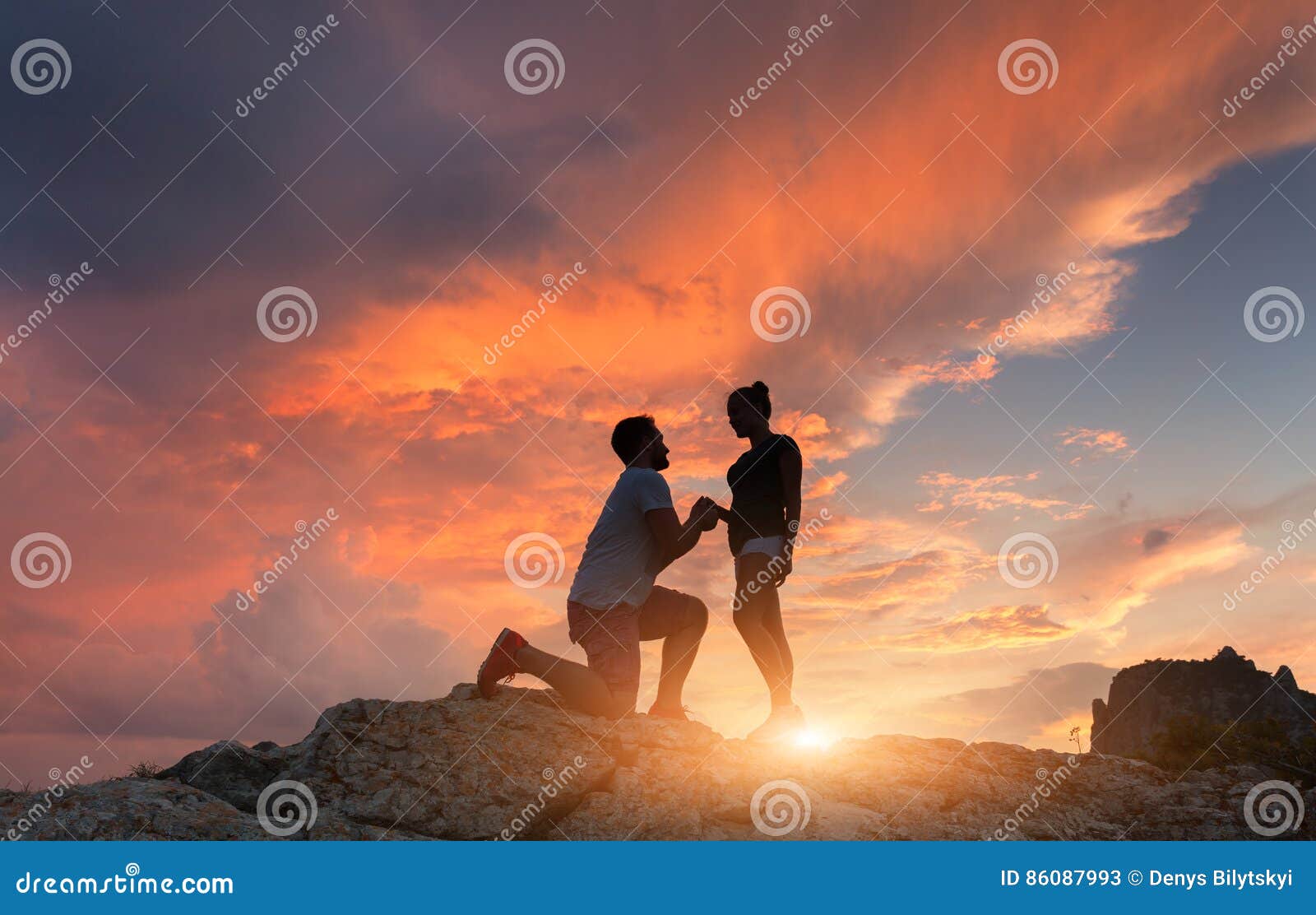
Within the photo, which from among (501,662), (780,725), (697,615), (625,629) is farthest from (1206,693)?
(501,662)

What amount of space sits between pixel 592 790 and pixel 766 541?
10.2 ft

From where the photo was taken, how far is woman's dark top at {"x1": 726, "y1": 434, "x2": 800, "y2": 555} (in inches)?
359

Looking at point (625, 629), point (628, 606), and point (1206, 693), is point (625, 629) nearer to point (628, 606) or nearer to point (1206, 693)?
point (628, 606)

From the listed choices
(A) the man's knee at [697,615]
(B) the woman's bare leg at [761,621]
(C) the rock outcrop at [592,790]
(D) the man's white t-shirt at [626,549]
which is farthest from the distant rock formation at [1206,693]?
(D) the man's white t-shirt at [626,549]

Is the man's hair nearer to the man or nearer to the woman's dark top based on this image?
the man

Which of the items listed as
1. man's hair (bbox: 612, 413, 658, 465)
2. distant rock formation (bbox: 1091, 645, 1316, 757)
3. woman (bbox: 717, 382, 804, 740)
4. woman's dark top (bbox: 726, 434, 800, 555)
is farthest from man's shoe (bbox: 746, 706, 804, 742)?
distant rock formation (bbox: 1091, 645, 1316, 757)

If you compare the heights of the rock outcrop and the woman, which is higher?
the woman

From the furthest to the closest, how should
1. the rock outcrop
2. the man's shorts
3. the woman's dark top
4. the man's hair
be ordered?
the woman's dark top, the man's hair, the man's shorts, the rock outcrop

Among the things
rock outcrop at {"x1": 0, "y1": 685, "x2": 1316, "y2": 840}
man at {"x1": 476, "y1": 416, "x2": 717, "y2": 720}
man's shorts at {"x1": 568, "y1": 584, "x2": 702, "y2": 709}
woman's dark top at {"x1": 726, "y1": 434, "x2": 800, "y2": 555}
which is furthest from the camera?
woman's dark top at {"x1": 726, "y1": 434, "x2": 800, "y2": 555}

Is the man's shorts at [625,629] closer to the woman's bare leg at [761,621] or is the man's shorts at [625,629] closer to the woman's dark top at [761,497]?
the woman's bare leg at [761,621]

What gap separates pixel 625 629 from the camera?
8.31m

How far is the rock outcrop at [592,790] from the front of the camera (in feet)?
21.5

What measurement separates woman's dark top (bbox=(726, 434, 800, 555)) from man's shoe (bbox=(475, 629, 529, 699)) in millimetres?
2534

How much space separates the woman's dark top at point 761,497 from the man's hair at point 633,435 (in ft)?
4.02
